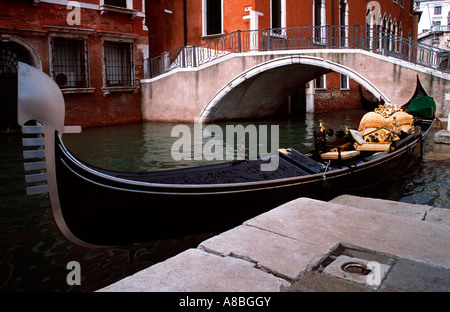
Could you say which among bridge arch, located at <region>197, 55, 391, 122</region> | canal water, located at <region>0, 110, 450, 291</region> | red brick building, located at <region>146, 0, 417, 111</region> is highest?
red brick building, located at <region>146, 0, 417, 111</region>

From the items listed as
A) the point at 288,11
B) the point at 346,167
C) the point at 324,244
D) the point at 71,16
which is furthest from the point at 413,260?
the point at 288,11

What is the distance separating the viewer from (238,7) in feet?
33.8

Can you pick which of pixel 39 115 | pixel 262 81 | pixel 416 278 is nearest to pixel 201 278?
pixel 416 278

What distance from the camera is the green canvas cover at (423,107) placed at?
7000mm

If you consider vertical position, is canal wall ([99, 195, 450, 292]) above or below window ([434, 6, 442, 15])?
below

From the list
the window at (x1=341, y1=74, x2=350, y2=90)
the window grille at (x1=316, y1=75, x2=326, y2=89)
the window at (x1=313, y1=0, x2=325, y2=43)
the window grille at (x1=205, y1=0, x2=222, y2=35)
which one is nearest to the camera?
the window grille at (x1=205, y1=0, x2=222, y2=35)

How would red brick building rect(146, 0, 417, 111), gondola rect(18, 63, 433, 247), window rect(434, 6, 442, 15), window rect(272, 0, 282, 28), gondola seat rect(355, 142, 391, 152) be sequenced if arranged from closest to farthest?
gondola rect(18, 63, 433, 247) → gondola seat rect(355, 142, 391, 152) → red brick building rect(146, 0, 417, 111) → window rect(272, 0, 282, 28) → window rect(434, 6, 442, 15)

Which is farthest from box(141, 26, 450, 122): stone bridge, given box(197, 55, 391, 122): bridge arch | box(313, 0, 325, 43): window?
box(313, 0, 325, 43): window

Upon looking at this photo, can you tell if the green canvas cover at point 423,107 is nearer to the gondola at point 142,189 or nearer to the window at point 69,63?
the gondola at point 142,189

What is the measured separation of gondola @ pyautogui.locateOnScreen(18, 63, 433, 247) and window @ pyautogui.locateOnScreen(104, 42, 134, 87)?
291 inches

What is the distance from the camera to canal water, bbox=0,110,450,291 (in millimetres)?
2461

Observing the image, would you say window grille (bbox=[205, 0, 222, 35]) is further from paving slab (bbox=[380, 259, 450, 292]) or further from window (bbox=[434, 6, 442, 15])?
window (bbox=[434, 6, 442, 15])

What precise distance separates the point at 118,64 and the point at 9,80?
2.63 meters
